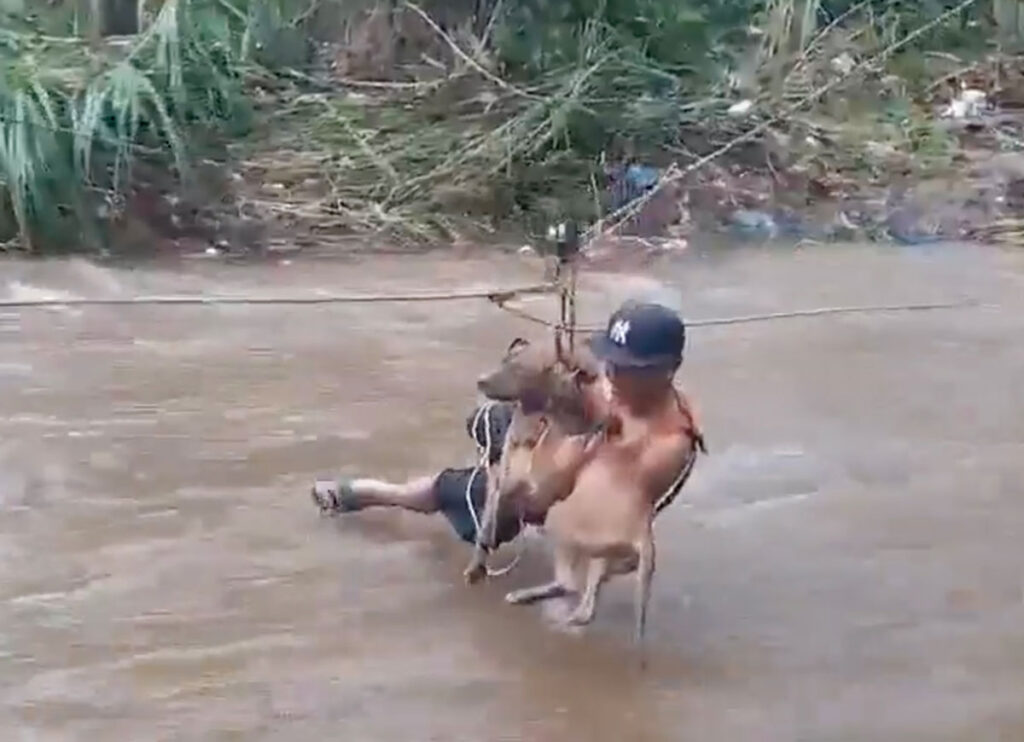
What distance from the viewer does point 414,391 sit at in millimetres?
3619

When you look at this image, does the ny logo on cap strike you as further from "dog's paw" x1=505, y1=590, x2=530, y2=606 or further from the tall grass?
the tall grass

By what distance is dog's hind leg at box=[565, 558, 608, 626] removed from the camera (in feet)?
8.14

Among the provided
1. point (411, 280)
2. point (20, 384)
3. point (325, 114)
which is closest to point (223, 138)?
point (325, 114)

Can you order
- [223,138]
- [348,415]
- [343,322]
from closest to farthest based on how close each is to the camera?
[348,415] → [343,322] → [223,138]

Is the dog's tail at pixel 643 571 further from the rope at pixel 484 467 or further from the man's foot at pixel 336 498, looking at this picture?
the man's foot at pixel 336 498

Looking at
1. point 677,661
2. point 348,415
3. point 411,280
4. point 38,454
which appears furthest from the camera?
point 411,280

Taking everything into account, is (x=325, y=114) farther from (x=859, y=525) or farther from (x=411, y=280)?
(x=859, y=525)

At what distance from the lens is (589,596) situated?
251 cm

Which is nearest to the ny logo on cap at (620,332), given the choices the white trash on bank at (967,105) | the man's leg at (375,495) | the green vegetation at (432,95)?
the man's leg at (375,495)

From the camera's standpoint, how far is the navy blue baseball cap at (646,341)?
7.62 ft

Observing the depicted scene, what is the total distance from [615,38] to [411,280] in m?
1.76

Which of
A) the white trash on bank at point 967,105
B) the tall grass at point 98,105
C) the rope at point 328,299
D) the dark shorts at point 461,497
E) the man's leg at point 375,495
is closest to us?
the rope at point 328,299

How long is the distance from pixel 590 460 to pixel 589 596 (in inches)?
8.4

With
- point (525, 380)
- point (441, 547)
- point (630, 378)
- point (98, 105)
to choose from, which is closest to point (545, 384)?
point (525, 380)
